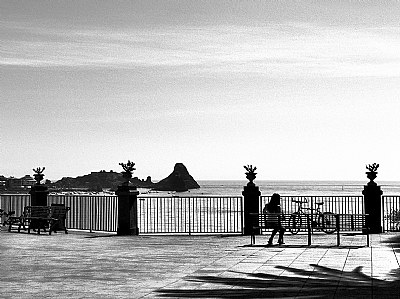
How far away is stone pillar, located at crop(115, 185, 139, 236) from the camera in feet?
70.4

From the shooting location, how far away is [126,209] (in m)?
21.5

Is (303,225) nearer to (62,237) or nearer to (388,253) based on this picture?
(388,253)

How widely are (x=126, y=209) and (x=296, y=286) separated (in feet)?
36.0

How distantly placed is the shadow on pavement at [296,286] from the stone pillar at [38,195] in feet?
41.8

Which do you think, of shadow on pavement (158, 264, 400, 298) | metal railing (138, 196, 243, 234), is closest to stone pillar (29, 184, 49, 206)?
metal railing (138, 196, 243, 234)

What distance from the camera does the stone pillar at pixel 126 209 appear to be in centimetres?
2145

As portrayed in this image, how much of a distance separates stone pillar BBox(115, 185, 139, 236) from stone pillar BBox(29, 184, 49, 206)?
12.1 ft

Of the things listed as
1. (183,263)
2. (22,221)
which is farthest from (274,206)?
(22,221)

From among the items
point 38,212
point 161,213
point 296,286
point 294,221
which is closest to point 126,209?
point 38,212

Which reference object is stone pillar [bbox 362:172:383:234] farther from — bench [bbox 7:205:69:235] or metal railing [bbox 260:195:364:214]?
bench [bbox 7:205:69:235]

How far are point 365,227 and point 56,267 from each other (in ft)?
29.6

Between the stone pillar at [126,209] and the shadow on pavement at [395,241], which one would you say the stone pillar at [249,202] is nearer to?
the stone pillar at [126,209]

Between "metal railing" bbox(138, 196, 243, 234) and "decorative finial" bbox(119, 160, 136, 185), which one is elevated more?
"decorative finial" bbox(119, 160, 136, 185)

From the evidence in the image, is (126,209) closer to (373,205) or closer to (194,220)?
(373,205)
